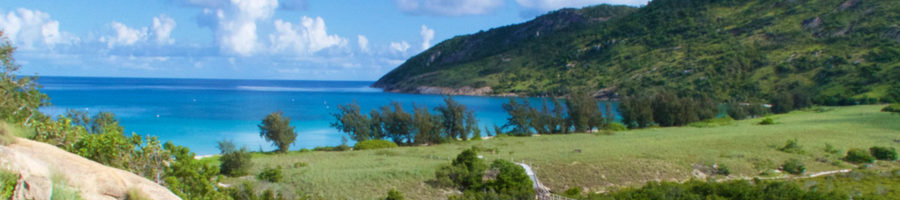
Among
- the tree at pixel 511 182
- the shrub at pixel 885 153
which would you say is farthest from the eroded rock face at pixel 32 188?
the shrub at pixel 885 153

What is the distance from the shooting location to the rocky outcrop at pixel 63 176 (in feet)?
25.3

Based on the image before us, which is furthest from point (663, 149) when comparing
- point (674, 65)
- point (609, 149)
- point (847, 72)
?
point (674, 65)

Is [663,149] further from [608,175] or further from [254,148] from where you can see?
[254,148]

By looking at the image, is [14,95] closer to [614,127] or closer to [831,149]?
[831,149]

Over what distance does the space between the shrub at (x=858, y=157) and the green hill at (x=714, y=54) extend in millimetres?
44319

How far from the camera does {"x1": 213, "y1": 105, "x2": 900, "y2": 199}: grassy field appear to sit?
2506cm

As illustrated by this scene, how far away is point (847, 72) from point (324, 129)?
75.2m

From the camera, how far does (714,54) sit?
110562 millimetres

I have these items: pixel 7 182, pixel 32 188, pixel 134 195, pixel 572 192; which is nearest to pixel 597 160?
pixel 572 192

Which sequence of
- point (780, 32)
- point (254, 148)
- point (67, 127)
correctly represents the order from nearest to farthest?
point (67, 127)
point (254, 148)
point (780, 32)

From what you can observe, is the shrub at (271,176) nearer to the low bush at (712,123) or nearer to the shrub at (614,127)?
the shrub at (614,127)

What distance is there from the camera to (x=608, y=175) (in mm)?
28078

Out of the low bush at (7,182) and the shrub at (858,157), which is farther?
the shrub at (858,157)

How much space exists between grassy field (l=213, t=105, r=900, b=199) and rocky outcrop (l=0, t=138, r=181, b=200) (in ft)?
45.0
